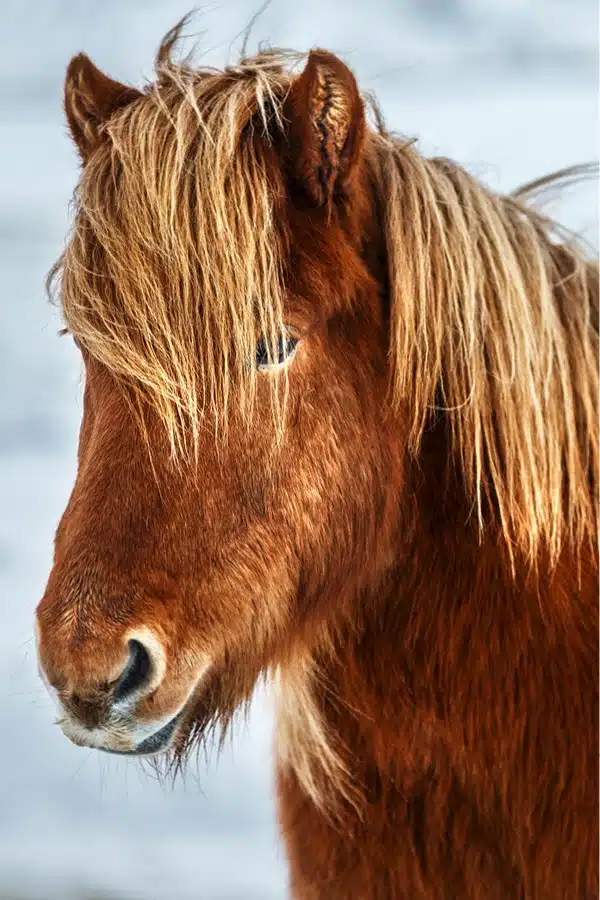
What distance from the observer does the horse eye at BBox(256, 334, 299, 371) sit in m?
1.62

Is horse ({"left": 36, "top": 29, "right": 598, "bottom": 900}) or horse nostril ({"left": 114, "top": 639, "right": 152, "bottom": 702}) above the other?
horse ({"left": 36, "top": 29, "right": 598, "bottom": 900})

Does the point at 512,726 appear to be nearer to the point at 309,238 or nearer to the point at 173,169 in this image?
the point at 309,238

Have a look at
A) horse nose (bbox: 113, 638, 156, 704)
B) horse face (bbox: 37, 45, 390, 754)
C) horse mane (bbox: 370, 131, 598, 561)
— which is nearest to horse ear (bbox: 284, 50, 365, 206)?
horse face (bbox: 37, 45, 390, 754)

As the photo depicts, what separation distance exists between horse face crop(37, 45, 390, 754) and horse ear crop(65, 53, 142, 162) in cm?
8

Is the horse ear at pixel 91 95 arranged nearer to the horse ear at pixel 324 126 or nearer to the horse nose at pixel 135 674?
the horse ear at pixel 324 126

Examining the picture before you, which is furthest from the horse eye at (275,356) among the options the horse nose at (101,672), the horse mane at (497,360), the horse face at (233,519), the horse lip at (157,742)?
the horse lip at (157,742)

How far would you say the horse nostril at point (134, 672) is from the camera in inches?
58.6

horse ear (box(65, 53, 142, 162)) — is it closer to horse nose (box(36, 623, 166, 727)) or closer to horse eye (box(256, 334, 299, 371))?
horse eye (box(256, 334, 299, 371))

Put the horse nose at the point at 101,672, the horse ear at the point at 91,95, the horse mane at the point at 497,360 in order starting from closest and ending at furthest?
the horse nose at the point at 101,672
the horse mane at the point at 497,360
the horse ear at the point at 91,95

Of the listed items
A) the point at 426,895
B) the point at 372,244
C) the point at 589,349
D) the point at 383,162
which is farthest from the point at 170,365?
the point at 426,895

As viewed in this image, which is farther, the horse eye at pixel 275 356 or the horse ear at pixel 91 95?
the horse ear at pixel 91 95

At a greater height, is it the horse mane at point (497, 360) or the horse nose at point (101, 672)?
the horse mane at point (497, 360)

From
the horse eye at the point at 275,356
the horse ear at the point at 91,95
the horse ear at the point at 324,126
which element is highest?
the horse ear at the point at 91,95

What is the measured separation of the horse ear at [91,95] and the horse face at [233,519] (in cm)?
8
